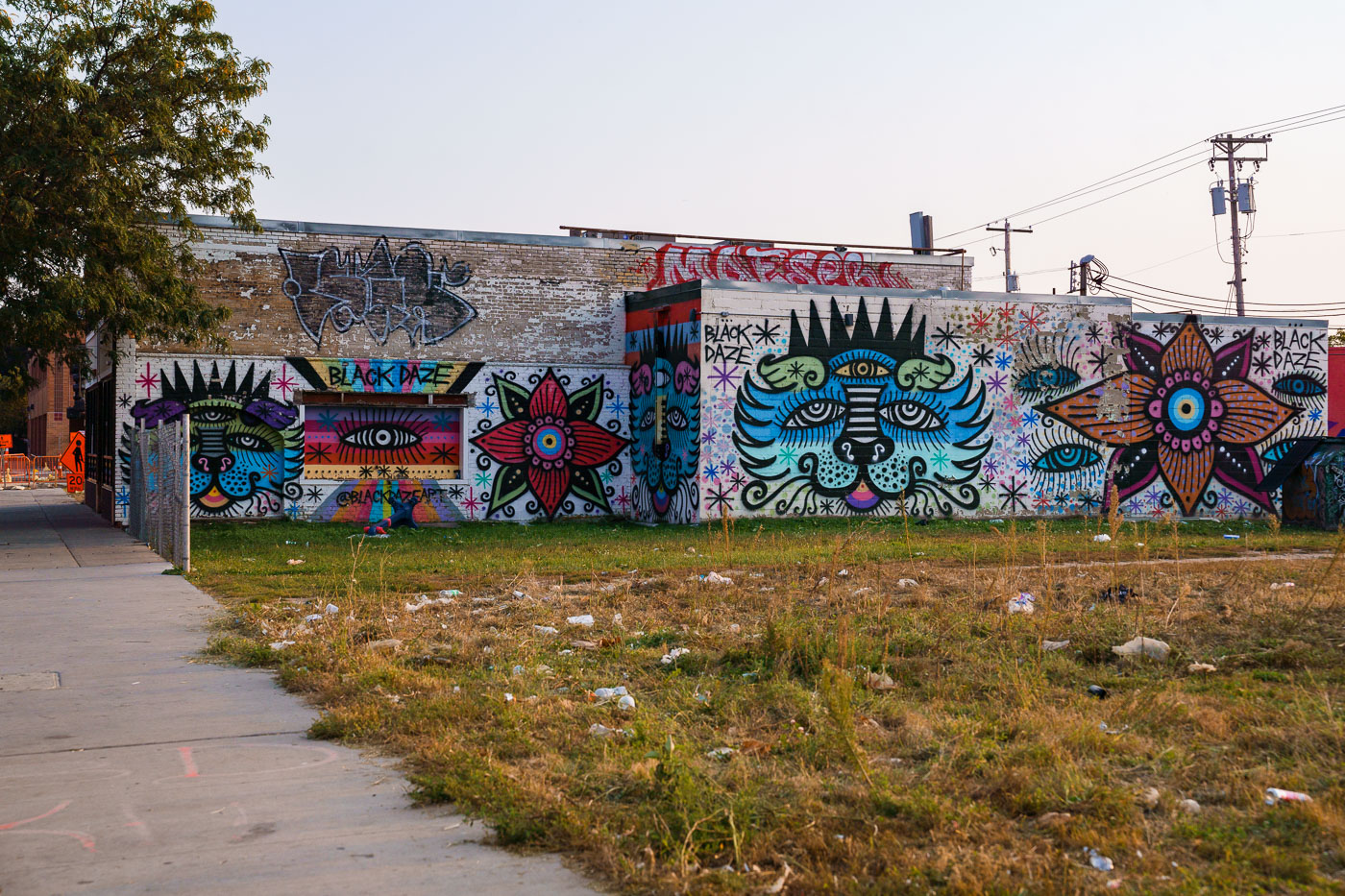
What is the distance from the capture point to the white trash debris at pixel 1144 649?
756cm

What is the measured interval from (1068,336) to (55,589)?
18.7 m

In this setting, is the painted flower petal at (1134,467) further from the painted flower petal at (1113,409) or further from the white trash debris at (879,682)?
the white trash debris at (879,682)

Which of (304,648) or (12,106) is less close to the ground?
(12,106)

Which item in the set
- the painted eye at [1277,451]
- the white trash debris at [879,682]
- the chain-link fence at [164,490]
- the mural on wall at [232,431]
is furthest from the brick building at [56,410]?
the white trash debris at [879,682]

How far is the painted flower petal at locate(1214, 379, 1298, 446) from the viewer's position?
24.0 metres

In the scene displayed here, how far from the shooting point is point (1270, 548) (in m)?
16.0

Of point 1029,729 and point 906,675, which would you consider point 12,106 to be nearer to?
point 906,675

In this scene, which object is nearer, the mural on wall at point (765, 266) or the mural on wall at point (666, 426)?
the mural on wall at point (666, 426)

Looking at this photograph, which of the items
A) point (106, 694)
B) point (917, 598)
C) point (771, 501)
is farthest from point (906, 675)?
point (771, 501)

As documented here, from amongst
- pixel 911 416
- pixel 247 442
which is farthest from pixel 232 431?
pixel 911 416

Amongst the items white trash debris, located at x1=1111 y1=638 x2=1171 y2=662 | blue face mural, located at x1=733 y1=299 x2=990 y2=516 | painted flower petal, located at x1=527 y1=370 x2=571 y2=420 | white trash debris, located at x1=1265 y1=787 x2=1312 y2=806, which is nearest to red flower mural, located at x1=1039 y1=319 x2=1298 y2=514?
blue face mural, located at x1=733 y1=299 x2=990 y2=516

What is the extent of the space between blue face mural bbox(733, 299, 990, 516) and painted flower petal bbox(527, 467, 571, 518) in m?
4.16

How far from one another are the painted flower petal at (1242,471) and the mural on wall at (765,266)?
7908 millimetres

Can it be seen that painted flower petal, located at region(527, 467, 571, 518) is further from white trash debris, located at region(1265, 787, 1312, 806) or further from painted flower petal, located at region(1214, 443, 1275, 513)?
white trash debris, located at region(1265, 787, 1312, 806)
